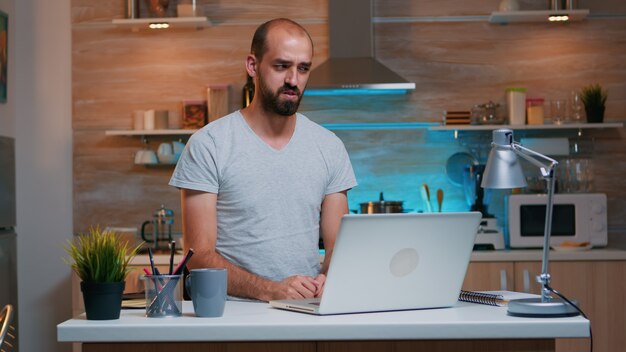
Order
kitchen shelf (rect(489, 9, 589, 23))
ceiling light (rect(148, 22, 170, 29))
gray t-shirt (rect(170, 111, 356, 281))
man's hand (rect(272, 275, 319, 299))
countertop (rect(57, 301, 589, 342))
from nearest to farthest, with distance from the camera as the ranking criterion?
countertop (rect(57, 301, 589, 342)) → man's hand (rect(272, 275, 319, 299)) → gray t-shirt (rect(170, 111, 356, 281)) → kitchen shelf (rect(489, 9, 589, 23)) → ceiling light (rect(148, 22, 170, 29))

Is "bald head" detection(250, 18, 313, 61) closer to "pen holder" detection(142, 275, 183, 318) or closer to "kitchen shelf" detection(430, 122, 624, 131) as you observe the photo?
"pen holder" detection(142, 275, 183, 318)

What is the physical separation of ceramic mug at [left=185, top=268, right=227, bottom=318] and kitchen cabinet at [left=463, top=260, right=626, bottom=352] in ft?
8.60

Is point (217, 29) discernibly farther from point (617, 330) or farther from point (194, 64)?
point (617, 330)

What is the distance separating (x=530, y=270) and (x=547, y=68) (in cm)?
122

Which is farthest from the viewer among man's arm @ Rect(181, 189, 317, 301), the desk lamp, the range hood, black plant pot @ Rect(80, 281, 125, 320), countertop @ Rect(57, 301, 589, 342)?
the range hood

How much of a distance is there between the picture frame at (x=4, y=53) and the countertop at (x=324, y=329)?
9.92 feet

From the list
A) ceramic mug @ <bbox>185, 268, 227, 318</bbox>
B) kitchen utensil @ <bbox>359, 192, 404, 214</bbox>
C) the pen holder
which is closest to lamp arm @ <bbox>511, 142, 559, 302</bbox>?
ceramic mug @ <bbox>185, 268, 227, 318</bbox>

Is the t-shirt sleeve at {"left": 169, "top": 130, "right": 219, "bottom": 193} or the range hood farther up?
the range hood

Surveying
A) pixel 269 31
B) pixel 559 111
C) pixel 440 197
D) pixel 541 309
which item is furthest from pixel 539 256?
pixel 541 309

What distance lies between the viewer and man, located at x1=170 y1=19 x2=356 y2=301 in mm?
2576

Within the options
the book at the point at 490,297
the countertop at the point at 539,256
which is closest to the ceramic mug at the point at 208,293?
the book at the point at 490,297

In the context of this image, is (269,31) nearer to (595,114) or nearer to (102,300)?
(102,300)

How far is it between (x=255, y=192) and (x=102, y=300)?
73 centimetres

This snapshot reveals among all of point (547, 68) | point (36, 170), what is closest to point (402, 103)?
point (547, 68)
